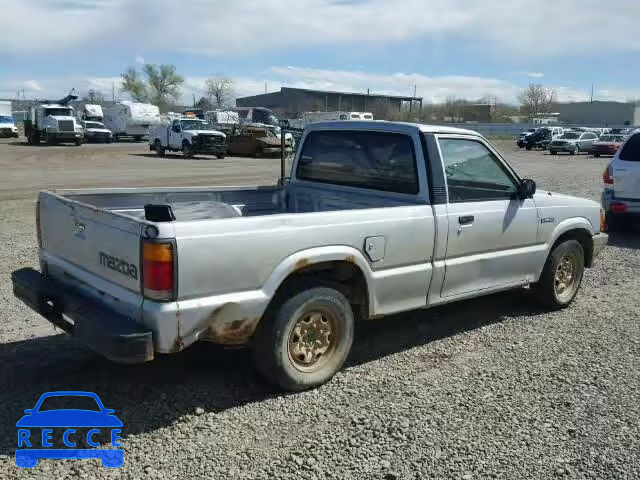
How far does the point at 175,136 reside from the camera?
3244 centimetres

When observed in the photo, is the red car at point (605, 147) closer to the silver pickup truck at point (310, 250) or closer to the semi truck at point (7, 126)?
the silver pickup truck at point (310, 250)

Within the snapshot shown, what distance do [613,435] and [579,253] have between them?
293 centimetres

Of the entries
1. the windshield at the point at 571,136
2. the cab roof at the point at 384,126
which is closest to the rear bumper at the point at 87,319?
the cab roof at the point at 384,126

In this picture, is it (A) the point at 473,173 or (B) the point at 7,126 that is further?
(B) the point at 7,126

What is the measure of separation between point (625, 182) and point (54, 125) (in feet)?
125

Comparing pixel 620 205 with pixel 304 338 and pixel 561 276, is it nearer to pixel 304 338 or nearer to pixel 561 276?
pixel 561 276

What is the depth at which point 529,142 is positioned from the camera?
49281 mm

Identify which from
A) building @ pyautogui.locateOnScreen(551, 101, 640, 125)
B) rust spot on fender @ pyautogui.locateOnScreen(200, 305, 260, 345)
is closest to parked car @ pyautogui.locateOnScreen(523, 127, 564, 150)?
rust spot on fender @ pyautogui.locateOnScreen(200, 305, 260, 345)

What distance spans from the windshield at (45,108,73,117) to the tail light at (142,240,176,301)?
4169cm

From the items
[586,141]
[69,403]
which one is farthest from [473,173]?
[586,141]

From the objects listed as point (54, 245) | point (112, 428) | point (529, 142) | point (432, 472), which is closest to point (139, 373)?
point (112, 428)

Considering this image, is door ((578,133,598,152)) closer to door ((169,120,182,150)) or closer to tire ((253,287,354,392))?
door ((169,120,182,150))

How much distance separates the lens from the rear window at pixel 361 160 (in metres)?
5.10

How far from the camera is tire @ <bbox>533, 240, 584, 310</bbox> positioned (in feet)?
20.1
